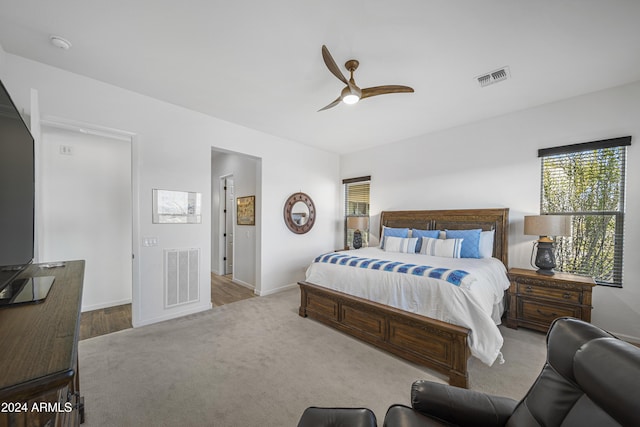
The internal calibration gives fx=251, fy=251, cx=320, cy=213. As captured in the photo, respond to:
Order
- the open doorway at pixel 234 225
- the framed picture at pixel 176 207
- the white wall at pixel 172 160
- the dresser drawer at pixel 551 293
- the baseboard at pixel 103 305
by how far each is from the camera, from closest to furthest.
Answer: the white wall at pixel 172 160, the dresser drawer at pixel 551 293, the framed picture at pixel 176 207, the baseboard at pixel 103 305, the open doorway at pixel 234 225

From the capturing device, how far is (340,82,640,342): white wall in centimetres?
287

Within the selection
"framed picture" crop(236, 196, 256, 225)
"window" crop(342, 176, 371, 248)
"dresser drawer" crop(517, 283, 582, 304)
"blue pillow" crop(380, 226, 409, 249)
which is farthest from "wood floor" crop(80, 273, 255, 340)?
"dresser drawer" crop(517, 283, 582, 304)

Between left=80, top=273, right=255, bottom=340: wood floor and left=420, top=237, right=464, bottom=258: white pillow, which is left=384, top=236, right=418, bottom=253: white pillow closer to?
left=420, top=237, right=464, bottom=258: white pillow

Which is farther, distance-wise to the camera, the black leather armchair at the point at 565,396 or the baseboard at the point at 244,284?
the baseboard at the point at 244,284

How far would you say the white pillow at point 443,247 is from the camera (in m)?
3.54

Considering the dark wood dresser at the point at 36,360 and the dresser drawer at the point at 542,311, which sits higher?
the dark wood dresser at the point at 36,360

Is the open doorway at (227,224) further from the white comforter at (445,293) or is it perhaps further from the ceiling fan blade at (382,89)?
the ceiling fan blade at (382,89)

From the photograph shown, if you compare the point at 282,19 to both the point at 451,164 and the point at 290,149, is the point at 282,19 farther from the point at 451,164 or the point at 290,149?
the point at 451,164

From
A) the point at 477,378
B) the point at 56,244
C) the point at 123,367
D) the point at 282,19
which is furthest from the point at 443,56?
the point at 56,244

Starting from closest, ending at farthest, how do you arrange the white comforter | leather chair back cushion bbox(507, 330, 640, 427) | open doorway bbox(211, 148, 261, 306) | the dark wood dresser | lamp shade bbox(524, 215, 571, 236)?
the dark wood dresser
leather chair back cushion bbox(507, 330, 640, 427)
the white comforter
lamp shade bbox(524, 215, 571, 236)
open doorway bbox(211, 148, 261, 306)

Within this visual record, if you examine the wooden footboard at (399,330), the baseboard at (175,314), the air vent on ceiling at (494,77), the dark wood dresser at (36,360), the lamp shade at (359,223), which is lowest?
the baseboard at (175,314)

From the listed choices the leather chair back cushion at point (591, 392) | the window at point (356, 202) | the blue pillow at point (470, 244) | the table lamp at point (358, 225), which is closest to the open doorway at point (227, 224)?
the window at point (356, 202)

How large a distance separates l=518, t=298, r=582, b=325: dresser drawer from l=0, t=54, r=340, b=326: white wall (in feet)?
11.7

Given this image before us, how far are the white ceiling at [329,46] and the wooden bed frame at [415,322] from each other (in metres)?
1.70
